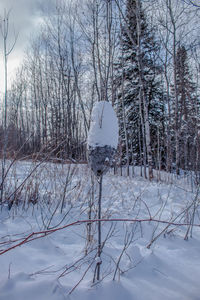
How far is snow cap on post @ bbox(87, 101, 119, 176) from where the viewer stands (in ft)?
3.10

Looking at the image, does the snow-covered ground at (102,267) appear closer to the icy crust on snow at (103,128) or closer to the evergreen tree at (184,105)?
the icy crust on snow at (103,128)

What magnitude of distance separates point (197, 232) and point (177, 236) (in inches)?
10.2

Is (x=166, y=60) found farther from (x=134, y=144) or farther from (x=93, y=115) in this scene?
(x=93, y=115)

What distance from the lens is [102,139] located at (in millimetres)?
942

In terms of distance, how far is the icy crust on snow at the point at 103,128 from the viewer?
95 centimetres

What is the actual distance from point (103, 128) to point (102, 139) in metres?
0.06

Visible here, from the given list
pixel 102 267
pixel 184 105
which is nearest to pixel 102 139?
pixel 102 267

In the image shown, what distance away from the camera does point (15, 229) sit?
159 cm

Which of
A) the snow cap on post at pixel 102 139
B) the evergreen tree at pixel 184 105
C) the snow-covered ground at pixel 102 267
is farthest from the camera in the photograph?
the evergreen tree at pixel 184 105

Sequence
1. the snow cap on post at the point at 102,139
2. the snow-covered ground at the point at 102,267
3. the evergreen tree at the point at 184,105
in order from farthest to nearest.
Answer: the evergreen tree at the point at 184,105 < the snow cap on post at the point at 102,139 < the snow-covered ground at the point at 102,267

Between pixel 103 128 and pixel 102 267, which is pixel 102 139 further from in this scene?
pixel 102 267

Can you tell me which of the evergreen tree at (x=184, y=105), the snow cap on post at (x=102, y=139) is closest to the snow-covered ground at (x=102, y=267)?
the snow cap on post at (x=102, y=139)

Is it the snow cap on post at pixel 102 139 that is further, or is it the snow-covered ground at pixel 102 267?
the snow cap on post at pixel 102 139

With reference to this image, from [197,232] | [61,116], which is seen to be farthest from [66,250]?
[61,116]
